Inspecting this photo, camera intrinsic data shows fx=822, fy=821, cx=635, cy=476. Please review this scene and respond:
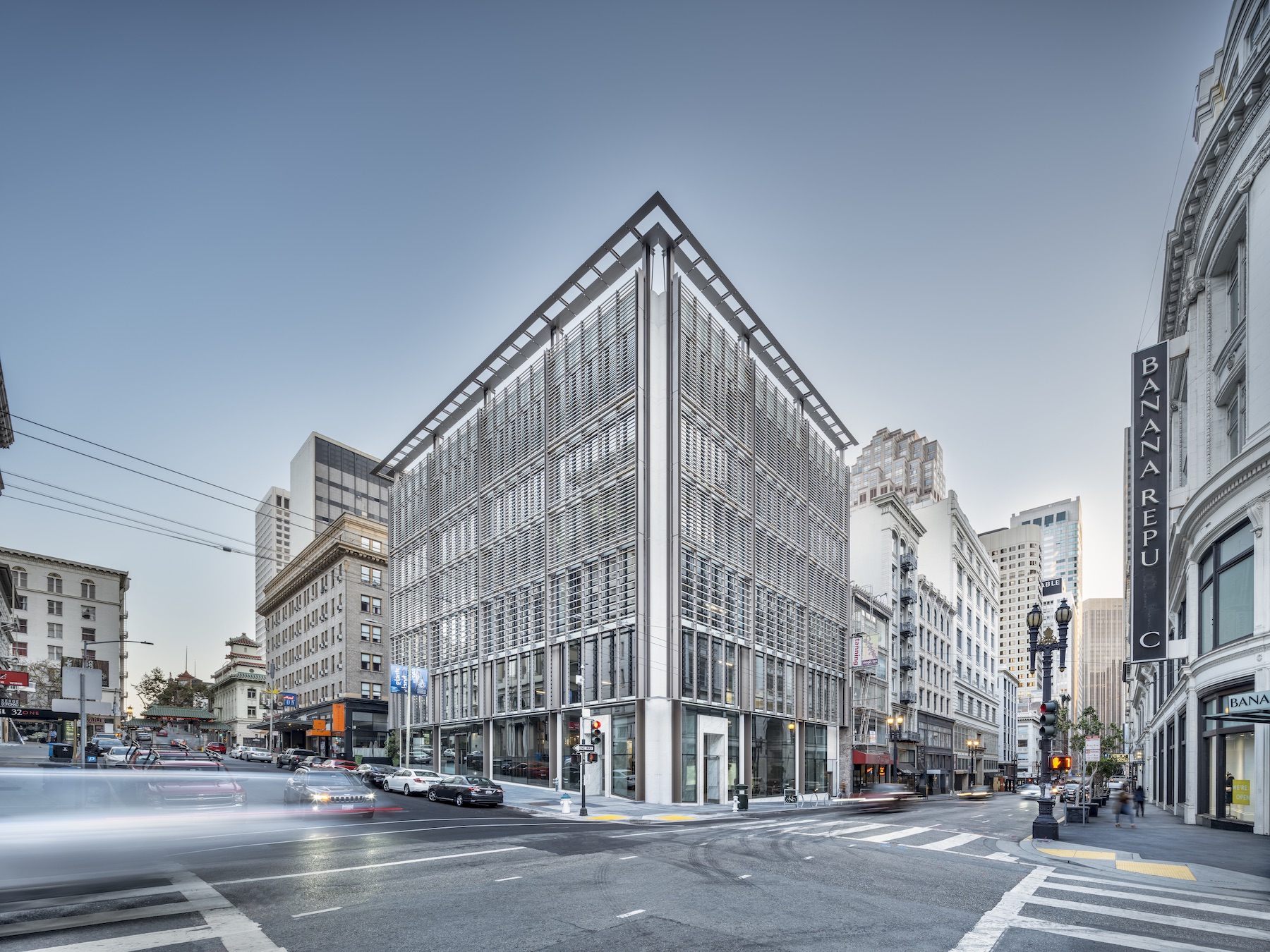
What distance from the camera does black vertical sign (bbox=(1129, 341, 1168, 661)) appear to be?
29.1 m

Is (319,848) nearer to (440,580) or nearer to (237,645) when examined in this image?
(440,580)

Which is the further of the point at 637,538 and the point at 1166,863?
the point at 637,538

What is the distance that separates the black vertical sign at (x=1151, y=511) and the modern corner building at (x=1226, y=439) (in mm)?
304

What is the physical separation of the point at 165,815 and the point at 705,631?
2930cm

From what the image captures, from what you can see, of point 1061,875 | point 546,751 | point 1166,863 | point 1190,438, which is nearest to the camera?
point 1061,875

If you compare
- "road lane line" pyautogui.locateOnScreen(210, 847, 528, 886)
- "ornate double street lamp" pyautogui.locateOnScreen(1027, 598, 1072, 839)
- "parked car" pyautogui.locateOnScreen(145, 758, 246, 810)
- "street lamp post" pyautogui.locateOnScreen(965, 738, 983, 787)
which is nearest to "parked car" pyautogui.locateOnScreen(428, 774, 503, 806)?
"parked car" pyautogui.locateOnScreen(145, 758, 246, 810)

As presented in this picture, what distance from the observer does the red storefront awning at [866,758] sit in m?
63.9

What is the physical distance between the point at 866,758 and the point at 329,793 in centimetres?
5124

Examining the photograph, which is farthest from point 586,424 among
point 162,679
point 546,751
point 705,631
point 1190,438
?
point 162,679

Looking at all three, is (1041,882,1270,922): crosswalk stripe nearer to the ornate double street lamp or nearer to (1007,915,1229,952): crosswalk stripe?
(1007,915,1229,952): crosswalk stripe

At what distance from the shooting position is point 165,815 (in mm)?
15852

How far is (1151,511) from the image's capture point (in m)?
29.8

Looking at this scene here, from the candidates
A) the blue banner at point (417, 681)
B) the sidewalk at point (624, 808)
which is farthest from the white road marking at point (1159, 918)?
the blue banner at point (417, 681)

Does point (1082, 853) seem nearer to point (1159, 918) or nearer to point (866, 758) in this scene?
point (1159, 918)
